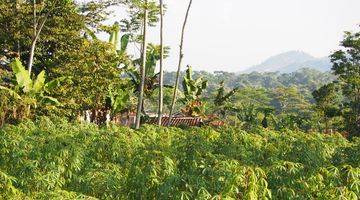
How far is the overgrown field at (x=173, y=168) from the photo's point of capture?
5145 millimetres

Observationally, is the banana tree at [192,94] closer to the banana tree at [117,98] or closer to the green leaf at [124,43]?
the green leaf at [124,43]

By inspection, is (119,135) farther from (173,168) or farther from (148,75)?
(148,75)

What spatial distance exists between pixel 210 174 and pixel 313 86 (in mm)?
119845

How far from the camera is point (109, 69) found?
20.2 meters

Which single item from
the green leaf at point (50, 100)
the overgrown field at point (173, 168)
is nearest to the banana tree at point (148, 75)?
the green leaf at point (50, 100)

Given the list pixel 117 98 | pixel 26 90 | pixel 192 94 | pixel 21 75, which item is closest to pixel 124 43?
pixel 117 98

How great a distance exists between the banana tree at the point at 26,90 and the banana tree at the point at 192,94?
10.3m

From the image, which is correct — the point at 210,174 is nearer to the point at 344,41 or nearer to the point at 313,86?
the point at 344,41

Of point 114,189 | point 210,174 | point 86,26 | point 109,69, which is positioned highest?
point 86,26

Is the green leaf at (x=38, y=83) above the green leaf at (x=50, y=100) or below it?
above

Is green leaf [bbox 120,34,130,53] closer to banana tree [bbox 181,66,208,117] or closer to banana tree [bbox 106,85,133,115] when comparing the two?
banana tree [bbox 106,85,133,115]

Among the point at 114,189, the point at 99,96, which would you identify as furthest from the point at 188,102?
the point at 114,189

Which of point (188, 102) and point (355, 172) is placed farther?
point (188, 102)

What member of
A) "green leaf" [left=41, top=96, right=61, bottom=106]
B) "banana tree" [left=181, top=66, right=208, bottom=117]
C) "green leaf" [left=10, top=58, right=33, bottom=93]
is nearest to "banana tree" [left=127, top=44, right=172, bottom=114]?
"banana tree" [left=181, top=66, right=208, bottom=117]
